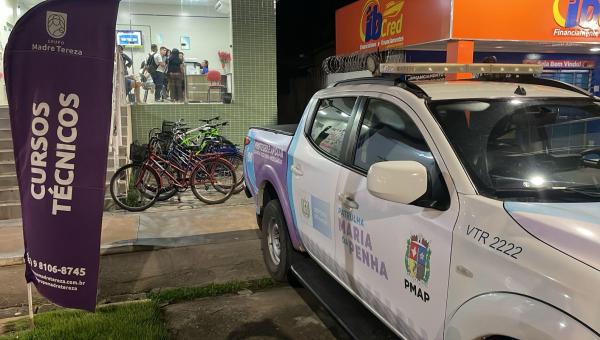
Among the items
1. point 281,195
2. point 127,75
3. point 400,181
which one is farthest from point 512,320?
point 127,75

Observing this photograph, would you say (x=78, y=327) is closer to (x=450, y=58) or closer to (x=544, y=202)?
(x=544, y=202)

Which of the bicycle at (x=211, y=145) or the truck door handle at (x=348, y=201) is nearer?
the truck door handle at (x=348, y=201)

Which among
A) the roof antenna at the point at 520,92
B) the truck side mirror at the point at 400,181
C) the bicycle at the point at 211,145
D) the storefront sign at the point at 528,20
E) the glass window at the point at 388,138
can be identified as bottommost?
the bicycle at the point at 211,145

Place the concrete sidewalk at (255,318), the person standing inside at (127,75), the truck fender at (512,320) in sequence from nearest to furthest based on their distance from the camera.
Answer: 1. the truck fender at (512,320)
2. the concrete sidewalk at (255,318)
3. the person standing inside at (127,75)

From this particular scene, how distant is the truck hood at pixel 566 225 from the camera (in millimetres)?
1678

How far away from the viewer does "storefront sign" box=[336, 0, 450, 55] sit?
7887 millimetres

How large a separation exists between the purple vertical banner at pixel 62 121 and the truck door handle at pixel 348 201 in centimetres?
157

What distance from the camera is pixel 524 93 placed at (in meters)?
2.85

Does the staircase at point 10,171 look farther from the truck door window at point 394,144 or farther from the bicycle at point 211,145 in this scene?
the truck door window at point 394,144

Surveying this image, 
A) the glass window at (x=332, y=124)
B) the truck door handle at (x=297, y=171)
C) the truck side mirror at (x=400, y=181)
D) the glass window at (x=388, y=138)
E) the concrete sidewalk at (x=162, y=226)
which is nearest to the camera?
the truck side mirror at (x=400, y=181)

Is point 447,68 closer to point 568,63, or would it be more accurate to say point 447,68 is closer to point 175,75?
point 568,63

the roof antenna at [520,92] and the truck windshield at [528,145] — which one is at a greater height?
the roof antenna at [520,92]

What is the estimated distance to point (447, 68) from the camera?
10.3ft

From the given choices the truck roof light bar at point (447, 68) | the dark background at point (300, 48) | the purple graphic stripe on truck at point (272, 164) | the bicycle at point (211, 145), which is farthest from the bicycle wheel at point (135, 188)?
the dark background at point (300, 48)
